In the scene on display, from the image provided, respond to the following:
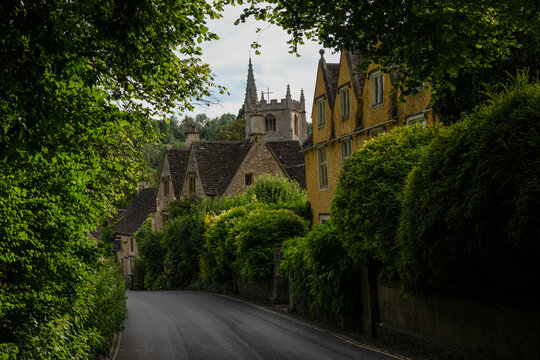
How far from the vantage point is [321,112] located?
28328 mm

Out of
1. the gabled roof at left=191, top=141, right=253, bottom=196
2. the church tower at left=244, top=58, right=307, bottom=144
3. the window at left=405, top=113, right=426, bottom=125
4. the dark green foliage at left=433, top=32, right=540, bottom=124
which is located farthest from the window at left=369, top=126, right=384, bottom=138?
the church tower at left=244, top=58, right=307, bottom=144

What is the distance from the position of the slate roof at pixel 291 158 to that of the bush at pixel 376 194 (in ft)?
88.8

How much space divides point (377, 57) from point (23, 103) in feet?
23.0

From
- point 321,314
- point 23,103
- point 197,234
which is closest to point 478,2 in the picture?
point 23,103

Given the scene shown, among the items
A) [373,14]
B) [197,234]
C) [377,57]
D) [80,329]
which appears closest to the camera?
[80,329]

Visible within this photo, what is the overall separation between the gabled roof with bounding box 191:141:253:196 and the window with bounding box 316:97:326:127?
14169 millimetres

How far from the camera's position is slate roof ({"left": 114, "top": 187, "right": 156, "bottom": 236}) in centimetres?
5416

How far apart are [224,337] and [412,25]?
31.1 ft

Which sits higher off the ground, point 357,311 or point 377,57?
point 377,57

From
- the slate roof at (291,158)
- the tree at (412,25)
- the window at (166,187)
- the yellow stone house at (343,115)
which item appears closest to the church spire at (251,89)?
the window at (166,187)

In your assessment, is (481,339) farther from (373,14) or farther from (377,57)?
(373,14)

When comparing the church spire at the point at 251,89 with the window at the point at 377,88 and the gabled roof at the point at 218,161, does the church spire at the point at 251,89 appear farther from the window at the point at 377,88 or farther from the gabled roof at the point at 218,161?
the window at the point at 377,88

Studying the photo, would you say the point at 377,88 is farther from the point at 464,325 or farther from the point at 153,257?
the point at 153,257

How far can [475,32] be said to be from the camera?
968 cm
